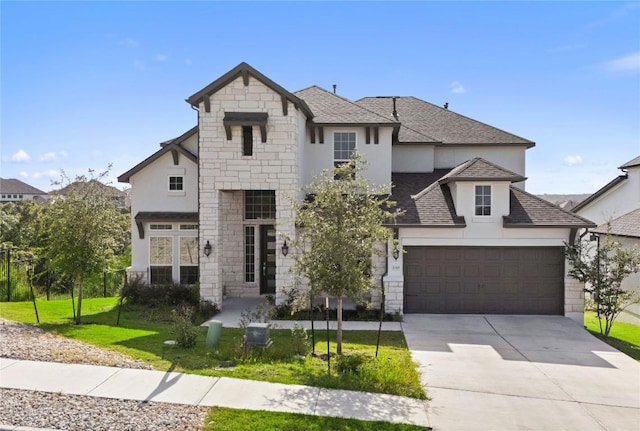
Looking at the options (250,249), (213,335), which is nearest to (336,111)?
(250,249)

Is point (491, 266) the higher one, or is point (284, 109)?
point (284, 109)

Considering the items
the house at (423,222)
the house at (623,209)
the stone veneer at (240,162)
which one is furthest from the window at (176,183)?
the house at (623,209)

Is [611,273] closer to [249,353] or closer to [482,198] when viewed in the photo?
[482,198]

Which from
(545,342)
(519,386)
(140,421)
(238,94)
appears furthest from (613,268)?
(140,421)

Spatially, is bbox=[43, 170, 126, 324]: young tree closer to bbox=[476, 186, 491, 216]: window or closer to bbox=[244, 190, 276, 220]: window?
bbox=[244, 190, 276, 220]: window

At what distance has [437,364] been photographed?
35.8 ft

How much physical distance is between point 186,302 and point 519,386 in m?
10.8

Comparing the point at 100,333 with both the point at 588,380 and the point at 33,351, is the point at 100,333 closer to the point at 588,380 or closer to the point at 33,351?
the point at 33,351

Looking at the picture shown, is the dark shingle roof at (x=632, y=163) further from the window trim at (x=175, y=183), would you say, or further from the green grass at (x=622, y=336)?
the window trim at (x=175, y=183)

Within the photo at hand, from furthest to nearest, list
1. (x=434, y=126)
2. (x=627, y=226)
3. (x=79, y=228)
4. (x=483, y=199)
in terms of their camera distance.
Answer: (x=434, y=126), (x=627, y=226), (x=483, y=199), (x=79, y=228)

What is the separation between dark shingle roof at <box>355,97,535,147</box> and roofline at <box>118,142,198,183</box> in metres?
7.88

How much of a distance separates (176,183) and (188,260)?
9.85ft

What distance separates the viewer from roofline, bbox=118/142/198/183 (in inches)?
724

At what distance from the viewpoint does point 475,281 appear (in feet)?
54.0
